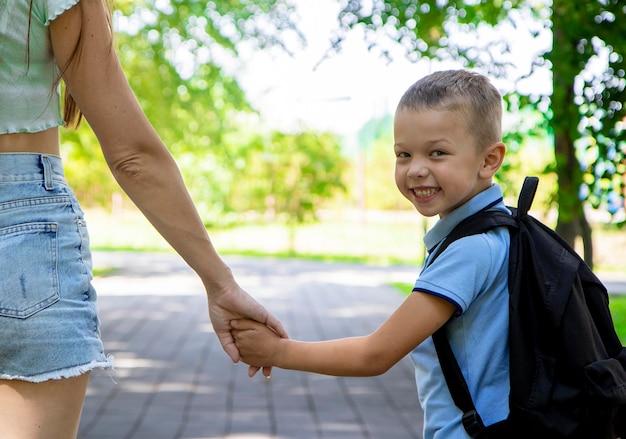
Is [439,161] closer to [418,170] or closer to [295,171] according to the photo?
[418,170]

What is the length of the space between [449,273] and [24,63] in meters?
0.92

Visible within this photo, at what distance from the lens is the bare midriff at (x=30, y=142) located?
1846 mm

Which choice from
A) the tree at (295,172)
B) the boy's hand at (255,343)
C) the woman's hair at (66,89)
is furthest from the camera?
the tree at (295,172)

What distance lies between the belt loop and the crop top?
6 centimetres

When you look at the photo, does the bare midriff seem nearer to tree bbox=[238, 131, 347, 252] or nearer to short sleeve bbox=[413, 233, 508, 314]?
short sleeve bbox=[413, 233, 508, 314]

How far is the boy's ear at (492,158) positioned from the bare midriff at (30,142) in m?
0.91

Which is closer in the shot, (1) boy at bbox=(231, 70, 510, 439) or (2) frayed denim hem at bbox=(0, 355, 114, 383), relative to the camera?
(2) frayed denim hem at bbox=(0, 355, 114, 383)

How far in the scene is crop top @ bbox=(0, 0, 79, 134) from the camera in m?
1.83

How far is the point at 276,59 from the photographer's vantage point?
43.2 ft

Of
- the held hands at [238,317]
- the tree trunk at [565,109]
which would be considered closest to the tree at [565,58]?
the tree trunk at [565,109]

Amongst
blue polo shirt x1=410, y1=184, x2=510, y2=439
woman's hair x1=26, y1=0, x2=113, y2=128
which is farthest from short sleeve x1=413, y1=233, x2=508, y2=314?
woman's hair x1=26, y1=0, x2=113, y2=128

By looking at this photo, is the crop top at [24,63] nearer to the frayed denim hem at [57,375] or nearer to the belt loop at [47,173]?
the belt loop at [47,173]

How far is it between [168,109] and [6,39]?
527 inches

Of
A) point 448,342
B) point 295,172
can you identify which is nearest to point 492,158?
Result: point 448,342
